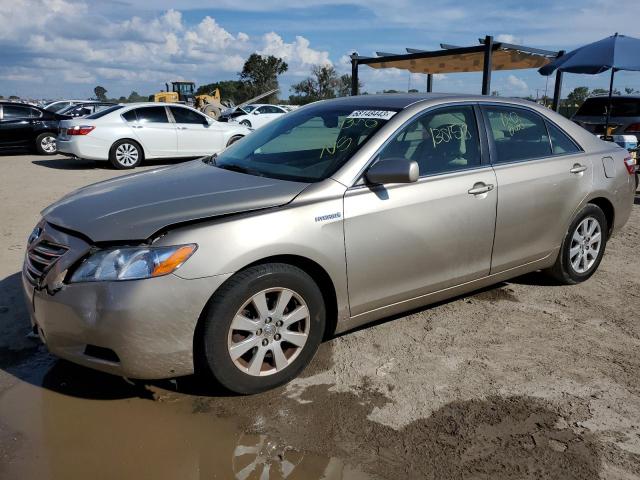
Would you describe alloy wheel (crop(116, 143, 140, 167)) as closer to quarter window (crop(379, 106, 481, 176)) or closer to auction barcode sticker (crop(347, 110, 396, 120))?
auction barcode sticker (crop(347, 110, 396, 120))

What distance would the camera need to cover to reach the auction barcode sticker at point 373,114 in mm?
3615

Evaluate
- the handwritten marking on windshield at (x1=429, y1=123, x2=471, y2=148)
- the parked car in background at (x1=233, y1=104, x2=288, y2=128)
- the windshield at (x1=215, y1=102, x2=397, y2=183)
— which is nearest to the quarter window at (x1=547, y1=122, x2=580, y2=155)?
the handwritten marking on windshield at (x1=429, y1=123, x2=471, y2=148)

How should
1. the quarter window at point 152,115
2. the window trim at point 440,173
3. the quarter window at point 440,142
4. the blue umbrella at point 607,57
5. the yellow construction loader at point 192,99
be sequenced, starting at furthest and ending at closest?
the yellow construction loader at point 192,99 → the quarter window at point 152,115 → the blue umbrella at point 607,57 → the quarter window at point 440,142 → the window trim at point 440,173

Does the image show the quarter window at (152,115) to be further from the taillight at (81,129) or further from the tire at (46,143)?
the tire at (46,143)

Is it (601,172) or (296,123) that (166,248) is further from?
(601,172)

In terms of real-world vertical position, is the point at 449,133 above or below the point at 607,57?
below

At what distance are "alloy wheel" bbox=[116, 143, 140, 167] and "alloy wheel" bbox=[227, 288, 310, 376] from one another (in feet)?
34.4

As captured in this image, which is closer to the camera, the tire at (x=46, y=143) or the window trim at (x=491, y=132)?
the window trim at (x=491, y=132)

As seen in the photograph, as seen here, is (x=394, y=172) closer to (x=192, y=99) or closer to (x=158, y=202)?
(x=158, y=202)

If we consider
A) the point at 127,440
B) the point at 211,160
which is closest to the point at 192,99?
the point at 211,160

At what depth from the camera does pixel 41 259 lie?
300 cm

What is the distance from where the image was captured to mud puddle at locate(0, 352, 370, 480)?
2.48 metres

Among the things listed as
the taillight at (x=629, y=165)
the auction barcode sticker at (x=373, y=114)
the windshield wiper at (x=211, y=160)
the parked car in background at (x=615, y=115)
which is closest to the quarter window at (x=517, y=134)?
the auction barcode sticker at (x=373, y=114)

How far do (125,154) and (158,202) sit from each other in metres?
10.2
